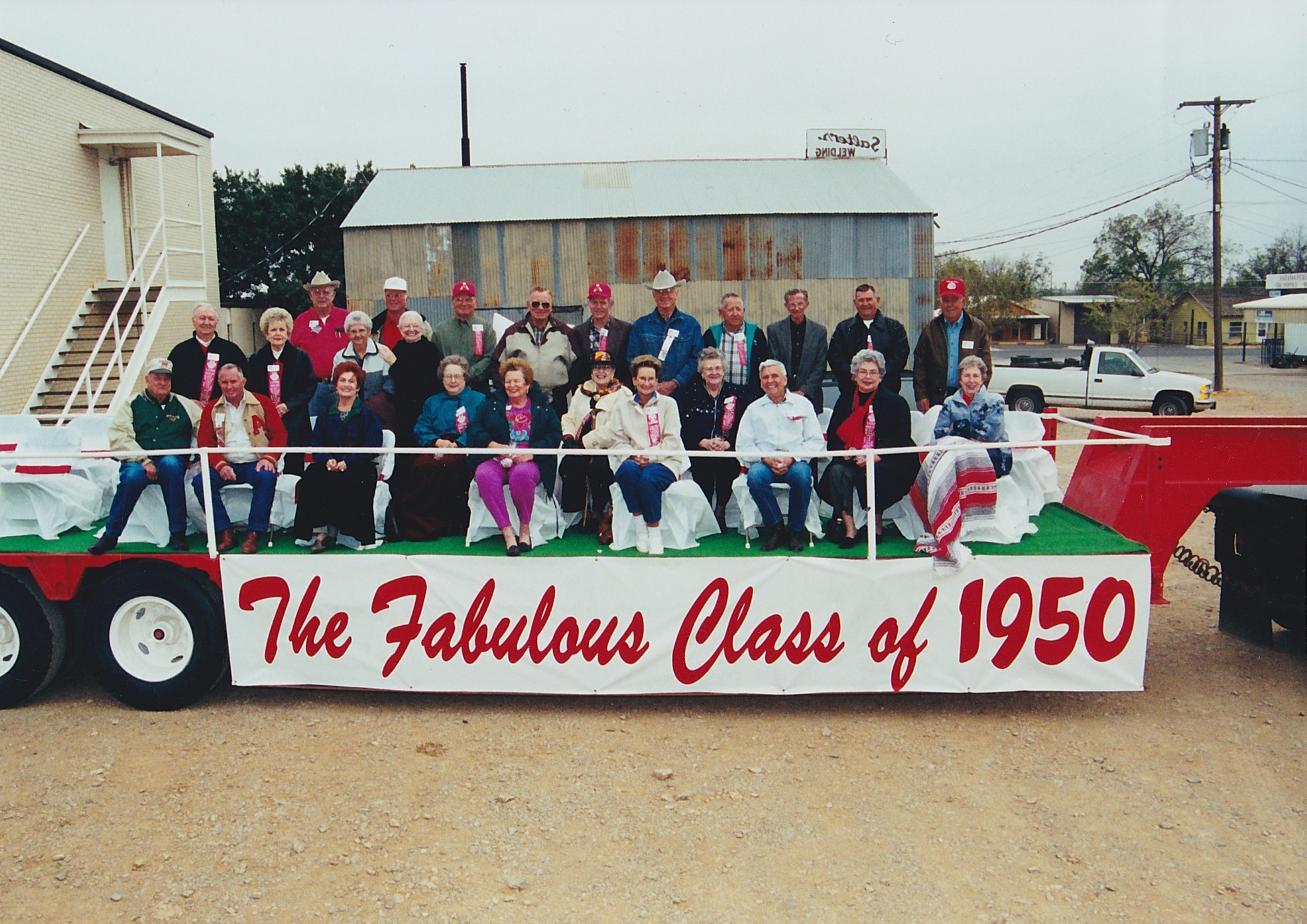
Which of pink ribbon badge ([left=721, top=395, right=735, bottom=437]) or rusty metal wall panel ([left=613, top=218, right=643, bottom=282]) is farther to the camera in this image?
rusty metal wall panel ([left=613, top=218, right=643, bottom=282])

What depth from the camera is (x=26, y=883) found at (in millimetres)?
4031

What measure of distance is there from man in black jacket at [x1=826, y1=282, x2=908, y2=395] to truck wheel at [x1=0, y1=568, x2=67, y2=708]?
5.34m

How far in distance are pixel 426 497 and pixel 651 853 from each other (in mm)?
2805

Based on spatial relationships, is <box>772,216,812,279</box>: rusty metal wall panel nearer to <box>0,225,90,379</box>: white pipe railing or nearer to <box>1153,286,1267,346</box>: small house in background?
<box>0,225,90,379</box>: white pipe railing

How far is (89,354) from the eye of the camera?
16.5 meters

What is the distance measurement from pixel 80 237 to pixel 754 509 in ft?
50.2

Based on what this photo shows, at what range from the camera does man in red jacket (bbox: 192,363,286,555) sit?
601cm

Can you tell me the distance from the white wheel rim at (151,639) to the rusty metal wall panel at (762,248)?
20068mm

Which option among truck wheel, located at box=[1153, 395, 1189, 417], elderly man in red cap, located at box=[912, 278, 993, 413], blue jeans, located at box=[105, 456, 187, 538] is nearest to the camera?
blue jeans, located at box=[105, 456, 187, 538]

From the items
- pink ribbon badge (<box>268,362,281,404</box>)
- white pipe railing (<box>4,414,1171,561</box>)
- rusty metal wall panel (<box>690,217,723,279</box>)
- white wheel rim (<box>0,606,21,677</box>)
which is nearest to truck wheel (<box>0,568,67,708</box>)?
white wheel rim (<box>0,606,21,677</box>)

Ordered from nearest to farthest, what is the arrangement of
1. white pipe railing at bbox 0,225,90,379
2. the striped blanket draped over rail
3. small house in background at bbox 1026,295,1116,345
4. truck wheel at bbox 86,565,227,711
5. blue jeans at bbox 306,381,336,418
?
1. the striped blanket draped over rail
2. truck wheel at bbox 86,565,227,711
3. blue jeans at bbox 306,381,336,418
4. white pipe railing at bbox 0,225,90,379
5. small house in background at bbox 1026,295,1116,345

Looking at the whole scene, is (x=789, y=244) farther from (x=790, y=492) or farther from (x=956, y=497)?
(x=956, y=497)

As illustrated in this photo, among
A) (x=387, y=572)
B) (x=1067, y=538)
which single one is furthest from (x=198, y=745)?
(x=1067, y=538)

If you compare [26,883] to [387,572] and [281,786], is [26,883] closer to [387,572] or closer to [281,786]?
[281,786]
